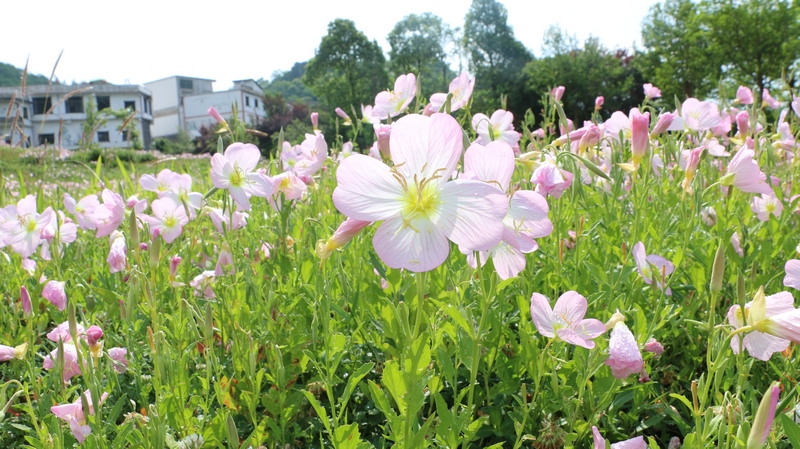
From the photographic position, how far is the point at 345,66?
3734 cm

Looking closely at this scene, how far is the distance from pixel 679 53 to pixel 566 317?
29915 mm

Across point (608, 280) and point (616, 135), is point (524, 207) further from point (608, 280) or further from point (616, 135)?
point (616, 135)

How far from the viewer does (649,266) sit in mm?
1583

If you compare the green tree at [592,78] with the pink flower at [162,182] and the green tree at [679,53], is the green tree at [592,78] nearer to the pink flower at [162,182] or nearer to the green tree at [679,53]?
the green tree at [679,53]

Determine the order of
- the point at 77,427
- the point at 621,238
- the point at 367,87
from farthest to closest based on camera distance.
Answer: the point at 367,87
the point at 621,238
the point at 77,427

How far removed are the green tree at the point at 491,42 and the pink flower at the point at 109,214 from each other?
39.6 meters

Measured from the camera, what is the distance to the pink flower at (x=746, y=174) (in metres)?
1.40

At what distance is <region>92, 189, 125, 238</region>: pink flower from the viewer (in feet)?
5.58

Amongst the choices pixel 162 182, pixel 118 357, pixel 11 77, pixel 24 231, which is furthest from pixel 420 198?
pixel 11 77

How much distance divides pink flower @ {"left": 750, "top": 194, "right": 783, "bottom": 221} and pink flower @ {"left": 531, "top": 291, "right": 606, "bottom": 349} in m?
1.53

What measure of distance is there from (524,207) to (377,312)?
82cm

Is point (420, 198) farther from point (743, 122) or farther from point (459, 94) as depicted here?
point (743, 122)

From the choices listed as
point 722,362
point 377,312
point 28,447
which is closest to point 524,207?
point 722,362

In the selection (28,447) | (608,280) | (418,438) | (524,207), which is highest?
(524,207)
